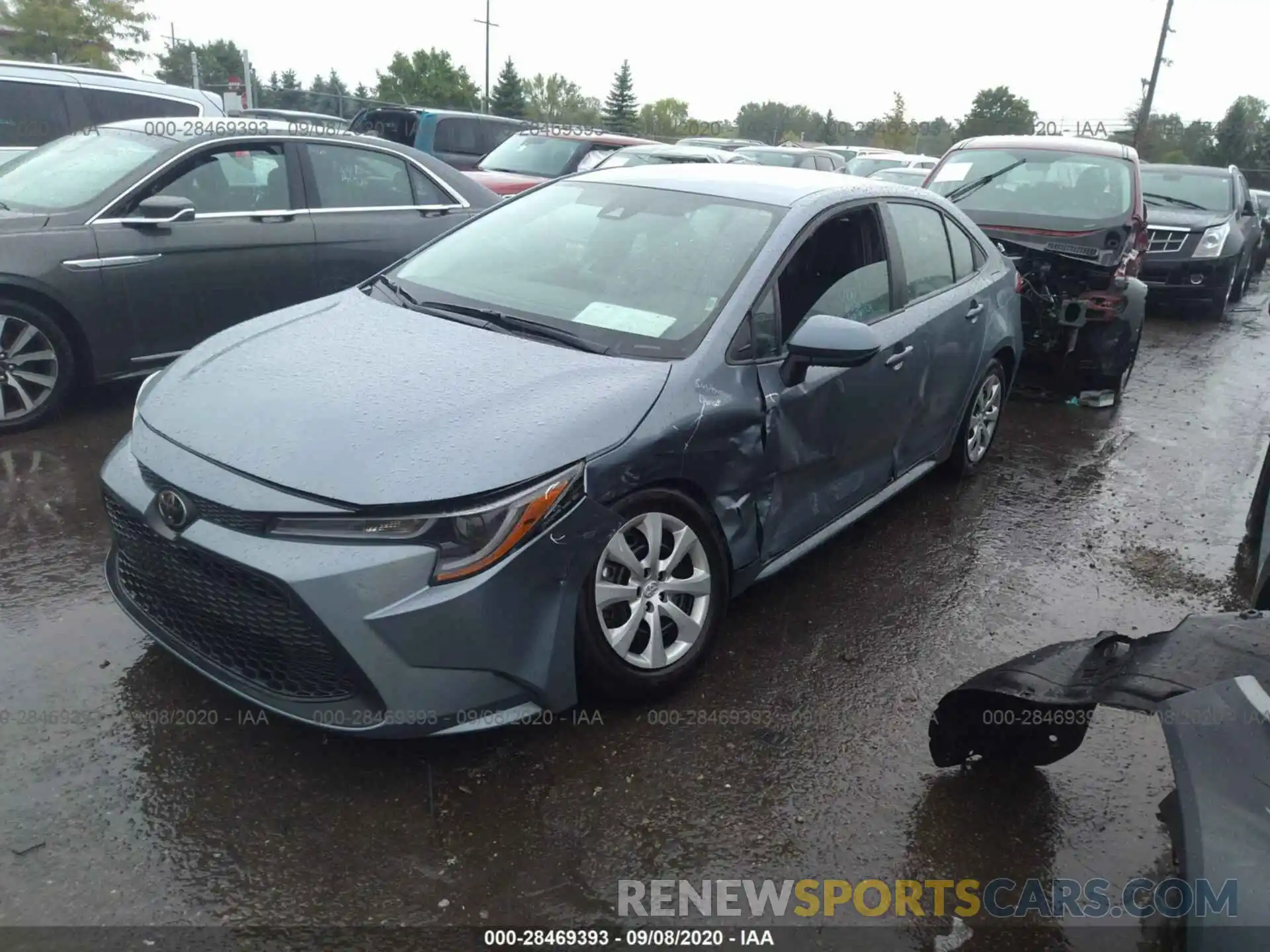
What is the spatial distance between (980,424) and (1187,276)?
24.0 feet

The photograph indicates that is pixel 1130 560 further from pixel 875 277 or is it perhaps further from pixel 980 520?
pixel 875 277

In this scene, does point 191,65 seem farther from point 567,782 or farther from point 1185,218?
point 567,782

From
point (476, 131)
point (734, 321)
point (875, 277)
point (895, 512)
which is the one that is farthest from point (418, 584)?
point (476, 131)

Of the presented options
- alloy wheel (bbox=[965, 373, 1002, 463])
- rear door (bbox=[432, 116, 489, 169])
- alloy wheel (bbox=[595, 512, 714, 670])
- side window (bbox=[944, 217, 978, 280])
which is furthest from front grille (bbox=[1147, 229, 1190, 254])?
alloy wheel (bbox=[595, 512, 714, 670])

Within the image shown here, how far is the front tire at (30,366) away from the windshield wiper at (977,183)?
6738 mm

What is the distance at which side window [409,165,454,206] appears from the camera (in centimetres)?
660

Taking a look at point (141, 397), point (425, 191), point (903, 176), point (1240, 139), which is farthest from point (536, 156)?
point (1240, 139)

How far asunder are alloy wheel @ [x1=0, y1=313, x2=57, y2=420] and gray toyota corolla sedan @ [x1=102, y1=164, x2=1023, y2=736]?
2125 millimetres

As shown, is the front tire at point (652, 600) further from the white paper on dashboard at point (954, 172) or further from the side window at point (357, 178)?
the white paper on dashboard at point (954, 172)

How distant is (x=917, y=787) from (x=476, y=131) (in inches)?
577

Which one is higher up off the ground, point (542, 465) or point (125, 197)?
point (125, 197)

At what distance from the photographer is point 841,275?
13.0 feet

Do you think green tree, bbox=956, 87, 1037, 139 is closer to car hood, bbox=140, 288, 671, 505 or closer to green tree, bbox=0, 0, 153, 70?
green tree, bbox=0, 0, 153, 70

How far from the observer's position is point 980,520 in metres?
5.12
